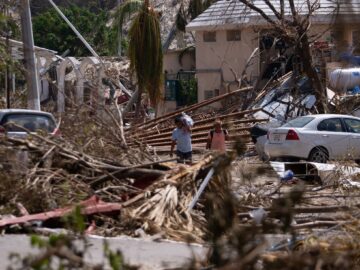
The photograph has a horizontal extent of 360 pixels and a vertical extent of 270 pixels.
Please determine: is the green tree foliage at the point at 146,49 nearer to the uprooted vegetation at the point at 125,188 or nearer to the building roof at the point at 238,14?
the building roof at the point at 238,14

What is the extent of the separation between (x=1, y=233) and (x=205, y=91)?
92.0ft

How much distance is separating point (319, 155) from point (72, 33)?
38062 mm

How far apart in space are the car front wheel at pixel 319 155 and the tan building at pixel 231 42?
11242 mm

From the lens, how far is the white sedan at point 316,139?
2138 cm

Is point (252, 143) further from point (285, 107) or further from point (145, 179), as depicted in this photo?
point (145, 179)

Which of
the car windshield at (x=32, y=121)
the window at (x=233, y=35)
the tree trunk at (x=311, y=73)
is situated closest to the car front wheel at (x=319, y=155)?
the tree trunk at (x=311, y=73)

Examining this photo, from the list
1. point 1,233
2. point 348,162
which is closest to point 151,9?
point 348,162

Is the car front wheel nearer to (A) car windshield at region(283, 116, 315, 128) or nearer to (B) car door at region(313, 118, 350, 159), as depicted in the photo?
(B) car door at region(313, 118, 350, 159)

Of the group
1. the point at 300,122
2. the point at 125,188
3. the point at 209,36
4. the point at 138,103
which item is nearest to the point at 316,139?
the point at 300,122

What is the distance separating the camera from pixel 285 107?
28094mm

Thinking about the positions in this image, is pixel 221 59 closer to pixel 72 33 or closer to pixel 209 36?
pixel 209 36

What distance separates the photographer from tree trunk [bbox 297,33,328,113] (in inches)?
1037

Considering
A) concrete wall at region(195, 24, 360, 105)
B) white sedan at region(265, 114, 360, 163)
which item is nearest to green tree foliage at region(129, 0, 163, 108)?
concrete wall at region(195, 24, 360, 105)

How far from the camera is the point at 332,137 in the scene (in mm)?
21672
